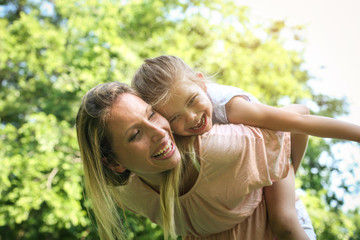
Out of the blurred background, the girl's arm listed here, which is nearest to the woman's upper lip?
the girl's arm

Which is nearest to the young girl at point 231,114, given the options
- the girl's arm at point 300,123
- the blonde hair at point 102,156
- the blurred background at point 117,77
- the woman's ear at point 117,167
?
the girl's arm at point 300,123

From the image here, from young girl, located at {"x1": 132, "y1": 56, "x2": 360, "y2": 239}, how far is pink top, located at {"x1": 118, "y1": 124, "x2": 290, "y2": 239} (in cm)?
6

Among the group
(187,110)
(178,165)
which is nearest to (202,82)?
(187,110)

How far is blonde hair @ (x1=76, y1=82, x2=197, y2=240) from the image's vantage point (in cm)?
142

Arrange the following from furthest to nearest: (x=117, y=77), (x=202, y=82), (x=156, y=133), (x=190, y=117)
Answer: (x=117, y=77) → (x=202, y=82) → (x=190, y=117) → (x=156, y=133)

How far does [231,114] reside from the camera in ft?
5.09

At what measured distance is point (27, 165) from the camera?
3514mm

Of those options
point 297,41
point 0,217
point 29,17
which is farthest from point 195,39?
point 0,217

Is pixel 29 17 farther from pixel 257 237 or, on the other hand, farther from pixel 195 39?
pixel 257 237

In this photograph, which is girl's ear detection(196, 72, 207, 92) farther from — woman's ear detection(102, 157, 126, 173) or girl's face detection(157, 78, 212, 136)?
woman's ear detection(102, 157, 126, 173)

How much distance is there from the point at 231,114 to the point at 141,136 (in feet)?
1.33

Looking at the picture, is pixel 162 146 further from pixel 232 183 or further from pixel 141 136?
pixel 232 183

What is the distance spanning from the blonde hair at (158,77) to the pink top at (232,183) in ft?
0.82

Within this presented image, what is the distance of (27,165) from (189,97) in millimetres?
2488
